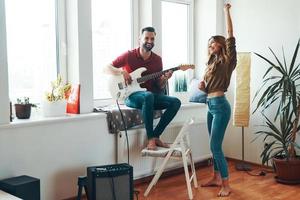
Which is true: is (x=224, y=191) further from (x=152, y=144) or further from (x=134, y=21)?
(x=134, y=21)

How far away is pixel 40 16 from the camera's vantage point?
3.51 m

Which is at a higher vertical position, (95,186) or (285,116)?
(285,116)

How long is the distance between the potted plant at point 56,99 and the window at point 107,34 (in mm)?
489

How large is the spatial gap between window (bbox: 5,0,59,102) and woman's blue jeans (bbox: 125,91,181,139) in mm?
806

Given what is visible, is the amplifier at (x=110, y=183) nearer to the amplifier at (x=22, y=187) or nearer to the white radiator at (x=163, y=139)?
the amplifier at (x=22, y=187)

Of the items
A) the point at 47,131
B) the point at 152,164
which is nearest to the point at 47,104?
the point at 47,131

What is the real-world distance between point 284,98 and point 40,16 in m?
2.43

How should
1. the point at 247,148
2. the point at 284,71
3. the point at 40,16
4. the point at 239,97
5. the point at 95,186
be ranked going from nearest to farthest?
1. the point at 95,186
2. the point at 40,16
3. the point at 284,71
4. the point at 239,97
5. the point at 247,148

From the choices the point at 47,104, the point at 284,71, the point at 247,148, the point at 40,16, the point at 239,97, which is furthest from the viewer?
the point at 247,148

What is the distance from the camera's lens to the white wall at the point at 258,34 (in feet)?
13.4

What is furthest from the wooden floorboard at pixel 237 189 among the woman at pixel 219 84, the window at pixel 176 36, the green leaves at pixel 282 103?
the window at pixel 176 36

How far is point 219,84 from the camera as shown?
11.3 feet

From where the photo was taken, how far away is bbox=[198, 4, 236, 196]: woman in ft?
11.3

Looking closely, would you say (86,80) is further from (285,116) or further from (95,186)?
(285,116)
